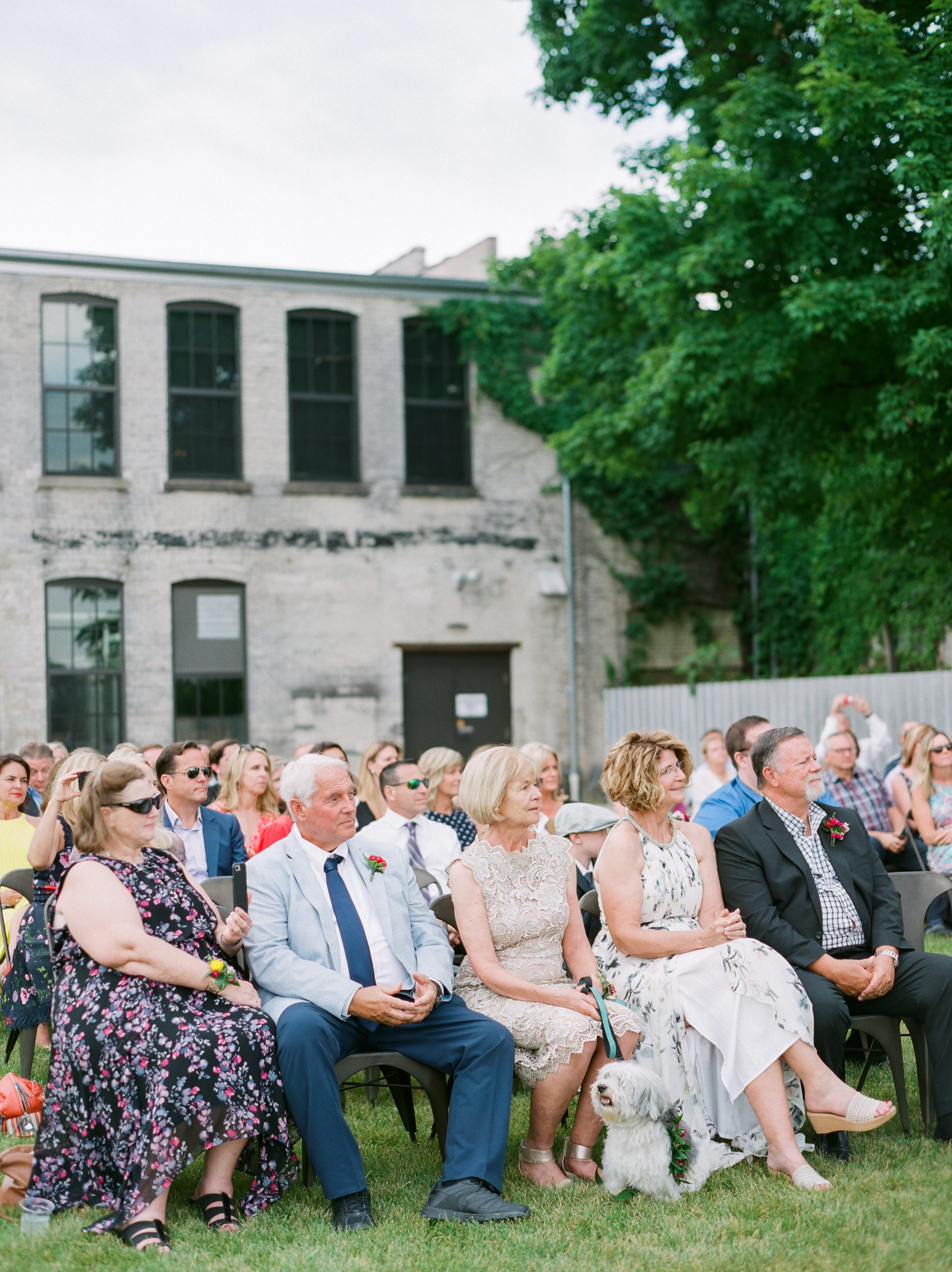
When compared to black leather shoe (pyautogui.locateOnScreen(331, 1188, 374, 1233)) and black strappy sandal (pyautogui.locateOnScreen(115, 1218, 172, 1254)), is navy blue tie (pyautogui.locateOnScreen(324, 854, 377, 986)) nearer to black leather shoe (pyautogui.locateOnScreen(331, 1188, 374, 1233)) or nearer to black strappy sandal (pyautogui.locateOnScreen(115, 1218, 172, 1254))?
black leather shoe (pyautogui.locateOnScreen(331, 1188, 374, 1233))

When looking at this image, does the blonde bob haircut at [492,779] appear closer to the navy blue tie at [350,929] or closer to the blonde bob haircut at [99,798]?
the navy blue tie at [350,929]

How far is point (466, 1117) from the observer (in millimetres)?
4297

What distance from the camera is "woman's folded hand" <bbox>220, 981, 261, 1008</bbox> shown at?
4.36 metres

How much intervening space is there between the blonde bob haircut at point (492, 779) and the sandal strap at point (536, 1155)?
1186 millimetres

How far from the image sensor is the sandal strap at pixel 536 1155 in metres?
4.53

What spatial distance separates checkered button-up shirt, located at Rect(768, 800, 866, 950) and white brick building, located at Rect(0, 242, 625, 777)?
12.5 m

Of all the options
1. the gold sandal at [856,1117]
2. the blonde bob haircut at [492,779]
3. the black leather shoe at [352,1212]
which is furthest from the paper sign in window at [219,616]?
the gold sandal at [856,1117]

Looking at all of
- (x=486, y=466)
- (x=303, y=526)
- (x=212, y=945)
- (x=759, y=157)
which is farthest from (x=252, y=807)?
(x=486, y=466)

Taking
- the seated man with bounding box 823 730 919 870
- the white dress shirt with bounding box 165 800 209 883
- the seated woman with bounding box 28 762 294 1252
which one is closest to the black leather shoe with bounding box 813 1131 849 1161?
the seated woman with bounding box 28 762 294 1252

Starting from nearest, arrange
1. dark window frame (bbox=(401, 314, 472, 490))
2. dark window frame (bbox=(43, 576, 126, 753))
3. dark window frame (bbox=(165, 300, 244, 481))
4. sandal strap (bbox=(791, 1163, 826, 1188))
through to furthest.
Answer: sandal strap (bbox=(791, 1163, 826, 1188)) < dark window frame (bbox=(43, 576, 126, 753)) < dark window frame (bbox=(165, 300, 244, 481)) < dark window frame (bbox=(401, 314, 472, 490))

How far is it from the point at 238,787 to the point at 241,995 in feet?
11.0

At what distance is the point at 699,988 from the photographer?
4.67 meters

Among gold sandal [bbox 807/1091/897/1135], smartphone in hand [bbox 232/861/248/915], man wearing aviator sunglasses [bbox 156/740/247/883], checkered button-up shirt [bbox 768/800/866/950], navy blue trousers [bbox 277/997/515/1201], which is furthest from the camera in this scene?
man wearing aviator sunglasses [bbox 156/740/247/883]

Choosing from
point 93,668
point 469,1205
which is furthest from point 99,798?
point 93,668
